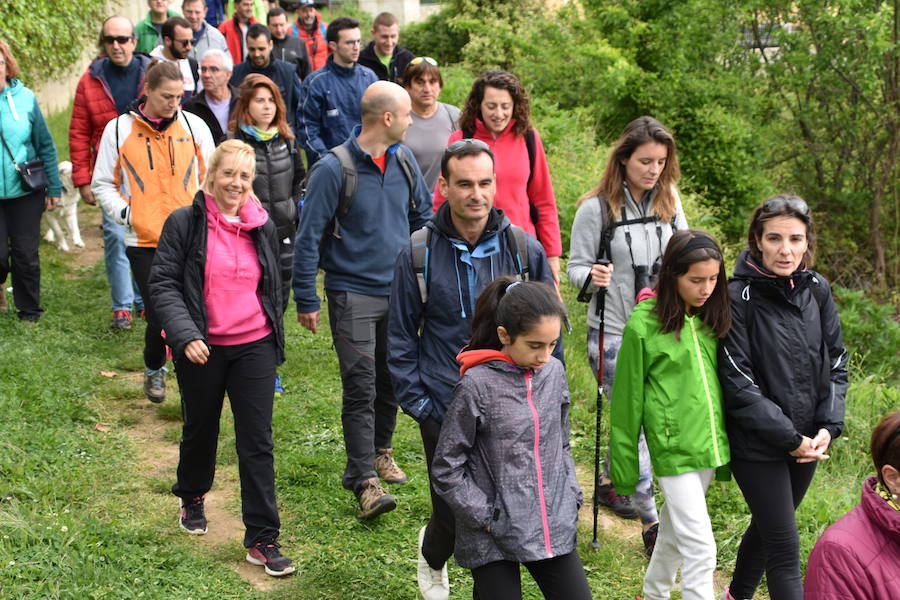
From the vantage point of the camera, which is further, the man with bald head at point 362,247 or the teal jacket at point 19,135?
the teal jacket at point 19,135

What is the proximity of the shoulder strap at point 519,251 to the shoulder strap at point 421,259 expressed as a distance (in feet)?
1.15

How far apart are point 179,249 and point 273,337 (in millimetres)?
636

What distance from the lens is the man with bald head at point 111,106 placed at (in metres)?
8.56

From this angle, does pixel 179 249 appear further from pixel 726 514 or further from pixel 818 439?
pixel 726 514

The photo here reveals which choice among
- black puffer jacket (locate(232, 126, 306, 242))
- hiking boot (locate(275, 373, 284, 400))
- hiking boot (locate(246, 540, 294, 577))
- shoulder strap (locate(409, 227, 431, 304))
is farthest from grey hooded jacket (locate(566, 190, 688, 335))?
hiking boot (locate(275, 373, 284, 400))

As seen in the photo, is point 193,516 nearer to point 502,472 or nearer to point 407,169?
point 407,169

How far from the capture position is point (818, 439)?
4.51 metres

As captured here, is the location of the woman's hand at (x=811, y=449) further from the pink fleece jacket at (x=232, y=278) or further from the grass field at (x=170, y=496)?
the pink fleece jacket at (x=232, y=278)

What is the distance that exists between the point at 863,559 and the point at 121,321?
7.20 metres

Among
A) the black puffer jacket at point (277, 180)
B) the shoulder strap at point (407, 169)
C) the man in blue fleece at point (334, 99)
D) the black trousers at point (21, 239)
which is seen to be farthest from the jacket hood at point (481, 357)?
the black trousers at point (21, 239)

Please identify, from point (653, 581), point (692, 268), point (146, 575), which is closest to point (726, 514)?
point (653, 581)

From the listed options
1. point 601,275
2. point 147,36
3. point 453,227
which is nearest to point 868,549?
point 453,227

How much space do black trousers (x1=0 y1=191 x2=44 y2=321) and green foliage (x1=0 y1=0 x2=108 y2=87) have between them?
3519 mm

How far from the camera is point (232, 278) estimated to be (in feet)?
17.1
